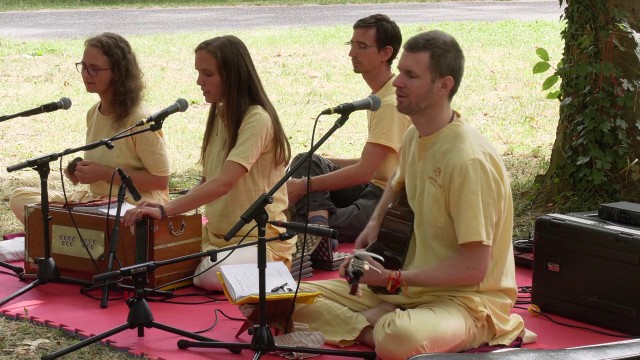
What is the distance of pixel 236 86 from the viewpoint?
536cm

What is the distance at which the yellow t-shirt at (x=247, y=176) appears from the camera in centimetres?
528

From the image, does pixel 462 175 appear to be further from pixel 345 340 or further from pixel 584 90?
pixel 584 90

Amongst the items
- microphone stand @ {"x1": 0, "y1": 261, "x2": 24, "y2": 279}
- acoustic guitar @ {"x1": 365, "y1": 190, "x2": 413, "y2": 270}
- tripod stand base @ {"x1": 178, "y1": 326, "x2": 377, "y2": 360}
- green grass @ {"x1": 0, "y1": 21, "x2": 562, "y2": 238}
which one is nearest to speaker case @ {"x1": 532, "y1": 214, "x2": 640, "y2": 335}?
acoustic guitar @ {"x1": 365, "y1": 190, "x2": 413, "y2": 270}

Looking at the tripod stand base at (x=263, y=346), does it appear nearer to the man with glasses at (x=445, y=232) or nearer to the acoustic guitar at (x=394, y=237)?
the man with glasses at (x=445, y=232)

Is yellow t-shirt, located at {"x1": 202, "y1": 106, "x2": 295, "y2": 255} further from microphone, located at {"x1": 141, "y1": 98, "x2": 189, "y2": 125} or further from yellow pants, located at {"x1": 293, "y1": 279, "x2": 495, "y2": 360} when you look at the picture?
yellow pants, located at {"x1": 293, "y1": 279, "x2": 495, "y2": 360}

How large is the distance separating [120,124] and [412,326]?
7.96 ft

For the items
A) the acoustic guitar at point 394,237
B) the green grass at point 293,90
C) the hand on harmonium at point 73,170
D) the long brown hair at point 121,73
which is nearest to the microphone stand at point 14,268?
the hand on harmonium at point 73,170

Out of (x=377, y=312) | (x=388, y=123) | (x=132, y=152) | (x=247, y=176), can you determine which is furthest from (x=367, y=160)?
(x=377, y=312)

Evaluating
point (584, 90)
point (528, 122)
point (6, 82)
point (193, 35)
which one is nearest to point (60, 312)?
point (584, 90)

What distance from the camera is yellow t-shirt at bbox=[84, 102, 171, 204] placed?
583 cm

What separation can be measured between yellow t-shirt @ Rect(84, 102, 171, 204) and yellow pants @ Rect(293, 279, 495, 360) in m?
1.61

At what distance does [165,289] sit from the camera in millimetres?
5566

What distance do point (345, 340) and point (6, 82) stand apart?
8.70m

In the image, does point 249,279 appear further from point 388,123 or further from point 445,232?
point 388,123
